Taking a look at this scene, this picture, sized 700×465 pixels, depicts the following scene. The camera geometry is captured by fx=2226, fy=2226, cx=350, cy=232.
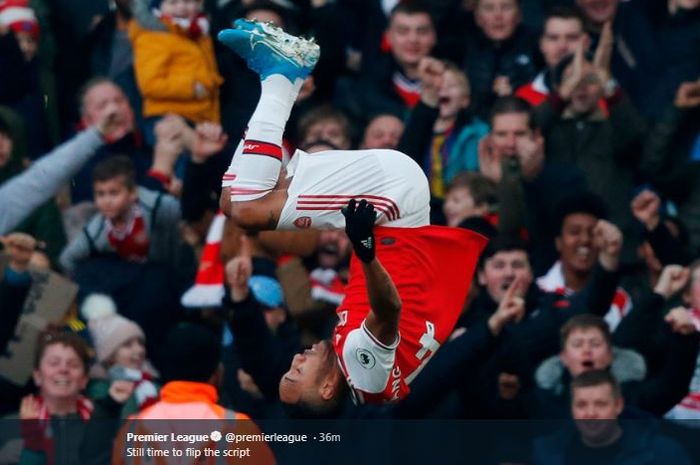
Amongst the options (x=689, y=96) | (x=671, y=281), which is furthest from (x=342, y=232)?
(x=689, y=96)

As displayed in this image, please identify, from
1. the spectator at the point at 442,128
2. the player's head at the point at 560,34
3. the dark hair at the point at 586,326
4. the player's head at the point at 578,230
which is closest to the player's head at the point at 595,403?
the dark hair at the point at 586,326

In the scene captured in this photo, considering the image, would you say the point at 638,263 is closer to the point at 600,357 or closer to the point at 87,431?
the point at 600,357

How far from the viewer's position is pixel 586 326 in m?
10.9

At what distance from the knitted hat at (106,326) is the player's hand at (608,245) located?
2.39 m

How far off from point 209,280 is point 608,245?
82.1 inches

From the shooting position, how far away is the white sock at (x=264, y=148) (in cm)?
927

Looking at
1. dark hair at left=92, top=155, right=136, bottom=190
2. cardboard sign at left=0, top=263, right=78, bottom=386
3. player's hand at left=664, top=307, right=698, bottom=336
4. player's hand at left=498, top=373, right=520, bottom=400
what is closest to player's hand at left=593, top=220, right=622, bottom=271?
player's hand at left=664, top=307, right=698, bottom=336

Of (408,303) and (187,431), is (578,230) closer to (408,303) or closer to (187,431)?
(408,303)

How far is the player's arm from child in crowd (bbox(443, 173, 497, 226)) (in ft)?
8.48

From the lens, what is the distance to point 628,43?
13.1 meters

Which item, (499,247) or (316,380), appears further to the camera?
(499,247)

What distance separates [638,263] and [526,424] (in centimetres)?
179

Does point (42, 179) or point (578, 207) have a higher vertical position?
point (42, 179)

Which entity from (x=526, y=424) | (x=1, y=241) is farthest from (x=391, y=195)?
(x=1, y=241)
